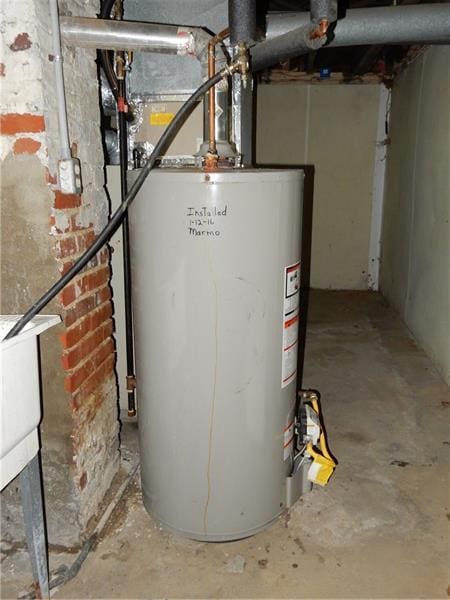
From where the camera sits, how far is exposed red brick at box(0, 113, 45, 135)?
1.38 m

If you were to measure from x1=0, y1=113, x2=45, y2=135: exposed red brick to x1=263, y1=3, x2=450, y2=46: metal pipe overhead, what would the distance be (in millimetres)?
1260

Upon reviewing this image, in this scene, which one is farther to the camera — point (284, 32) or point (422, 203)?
point (422, 203)

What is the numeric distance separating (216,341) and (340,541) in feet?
2.94

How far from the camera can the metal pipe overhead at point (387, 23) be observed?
217 cm

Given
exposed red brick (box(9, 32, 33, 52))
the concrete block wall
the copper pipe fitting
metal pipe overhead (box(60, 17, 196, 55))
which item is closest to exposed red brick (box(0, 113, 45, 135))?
the concrete block wall

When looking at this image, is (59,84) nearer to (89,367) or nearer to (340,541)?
(89,367)

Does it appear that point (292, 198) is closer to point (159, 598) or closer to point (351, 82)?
point (159, 598)

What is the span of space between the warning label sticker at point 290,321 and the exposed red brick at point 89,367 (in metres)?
0.68

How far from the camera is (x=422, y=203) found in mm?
3842

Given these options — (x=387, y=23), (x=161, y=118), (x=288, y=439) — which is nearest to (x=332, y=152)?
(x=387, y=23)

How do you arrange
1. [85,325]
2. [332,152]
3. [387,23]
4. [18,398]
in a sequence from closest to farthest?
[18,398]
[85,325]
[387,23]
[332,152]

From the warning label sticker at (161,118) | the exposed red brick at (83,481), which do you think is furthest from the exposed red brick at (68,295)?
the warning label sticker at (161,118)

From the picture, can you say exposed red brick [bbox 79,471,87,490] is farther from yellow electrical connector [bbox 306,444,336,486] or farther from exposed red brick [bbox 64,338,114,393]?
yellow electrical connector [bbox 306,444,336,486]

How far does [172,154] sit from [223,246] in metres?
0.97
